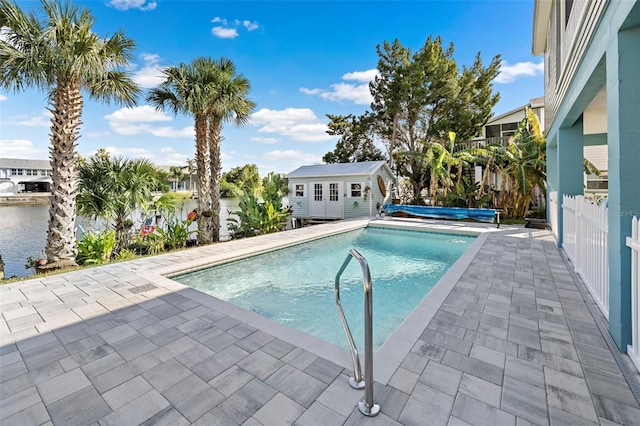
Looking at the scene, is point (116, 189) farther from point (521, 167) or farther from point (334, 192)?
point (521, 167)

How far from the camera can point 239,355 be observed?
275cm

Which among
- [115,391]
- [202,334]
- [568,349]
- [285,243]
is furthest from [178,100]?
[568,349]

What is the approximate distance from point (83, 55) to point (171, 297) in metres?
5.64

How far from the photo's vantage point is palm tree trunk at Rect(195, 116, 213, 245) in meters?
9.62

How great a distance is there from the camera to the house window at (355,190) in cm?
1496

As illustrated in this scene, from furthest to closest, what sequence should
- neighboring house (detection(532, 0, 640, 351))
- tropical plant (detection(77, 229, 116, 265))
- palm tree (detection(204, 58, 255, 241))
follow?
1. palm tree (detection(204, 58, 255, 241))
2. tropical plant (detection(77, 229, 116, 265))
3. neighboring house (detection(532, 0, 640, 351))

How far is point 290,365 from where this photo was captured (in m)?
2.58

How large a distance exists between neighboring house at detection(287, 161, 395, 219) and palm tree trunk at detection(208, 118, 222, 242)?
649 centimetres

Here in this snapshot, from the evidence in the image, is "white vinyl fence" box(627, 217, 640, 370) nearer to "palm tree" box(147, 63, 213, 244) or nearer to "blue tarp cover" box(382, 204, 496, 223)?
"palm tree" box(147, 63, 213, 244)

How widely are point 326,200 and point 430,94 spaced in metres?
10.5

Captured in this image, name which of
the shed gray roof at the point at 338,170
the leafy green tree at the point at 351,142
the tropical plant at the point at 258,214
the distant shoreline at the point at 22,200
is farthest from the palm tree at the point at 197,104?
the distant shoreline at the point at 22,200

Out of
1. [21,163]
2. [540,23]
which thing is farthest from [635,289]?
[21,163]

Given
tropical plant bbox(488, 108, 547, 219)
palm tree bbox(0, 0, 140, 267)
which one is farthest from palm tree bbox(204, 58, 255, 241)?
tropical plant bbox(488, 108, 547, 219)

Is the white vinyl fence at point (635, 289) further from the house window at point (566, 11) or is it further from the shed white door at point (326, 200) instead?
the shed white door at point (326, 200)
